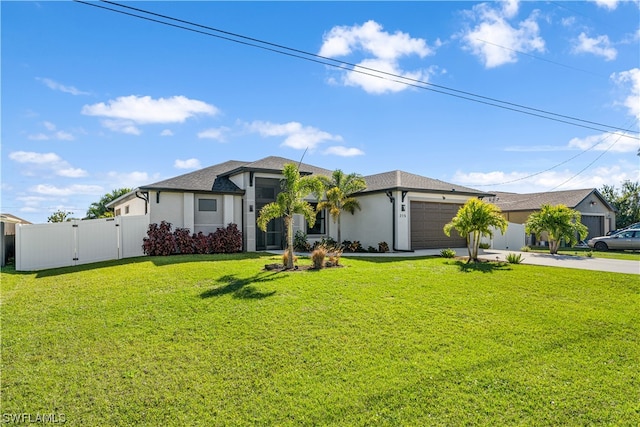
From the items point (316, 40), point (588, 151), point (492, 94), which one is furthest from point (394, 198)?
point (588, 151)

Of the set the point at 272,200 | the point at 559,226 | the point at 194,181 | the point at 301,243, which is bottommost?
the point at 301,243

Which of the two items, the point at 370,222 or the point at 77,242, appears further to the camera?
the point at 370,222

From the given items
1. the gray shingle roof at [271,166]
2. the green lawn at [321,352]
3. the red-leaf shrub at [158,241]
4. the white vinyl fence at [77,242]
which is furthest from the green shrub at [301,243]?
the green lawn at [321,352]

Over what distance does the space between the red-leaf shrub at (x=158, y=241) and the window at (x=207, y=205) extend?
2033 mm

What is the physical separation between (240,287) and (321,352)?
12.7 ft

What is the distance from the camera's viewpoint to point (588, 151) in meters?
23.7

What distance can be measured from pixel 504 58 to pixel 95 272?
54.4 feet

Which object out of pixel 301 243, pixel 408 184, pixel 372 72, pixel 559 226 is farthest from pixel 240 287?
pixel 559 226

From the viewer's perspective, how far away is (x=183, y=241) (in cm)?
1545

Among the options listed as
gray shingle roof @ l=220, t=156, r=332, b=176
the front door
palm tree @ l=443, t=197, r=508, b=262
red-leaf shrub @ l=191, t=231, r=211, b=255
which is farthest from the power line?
red-leaf shrub @ l=191, t=231, r=211, b=255

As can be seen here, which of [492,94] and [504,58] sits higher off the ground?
[504,58]

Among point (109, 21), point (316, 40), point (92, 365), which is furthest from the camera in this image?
point (316, 40)

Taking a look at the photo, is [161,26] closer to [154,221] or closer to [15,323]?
[15,323]

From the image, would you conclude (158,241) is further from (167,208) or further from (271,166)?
(271,166)
